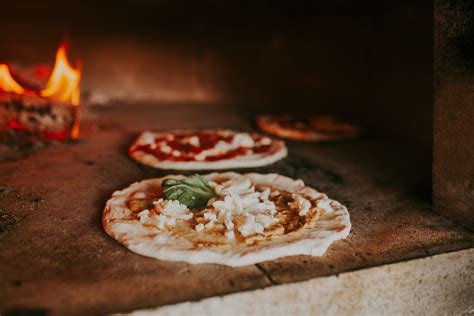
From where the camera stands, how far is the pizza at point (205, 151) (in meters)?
3.00

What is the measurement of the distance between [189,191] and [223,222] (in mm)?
276

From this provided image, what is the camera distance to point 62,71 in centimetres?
429

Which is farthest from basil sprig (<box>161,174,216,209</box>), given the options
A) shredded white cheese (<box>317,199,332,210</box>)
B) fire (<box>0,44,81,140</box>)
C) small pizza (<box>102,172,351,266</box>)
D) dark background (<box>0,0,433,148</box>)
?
dark background (<box>0,0,433,148</box>)

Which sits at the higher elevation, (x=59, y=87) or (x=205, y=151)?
(x=59, y=87)

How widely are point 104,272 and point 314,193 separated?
1191mm

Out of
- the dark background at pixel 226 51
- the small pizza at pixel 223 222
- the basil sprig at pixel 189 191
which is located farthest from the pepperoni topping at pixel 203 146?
the dark background at pixel 226 51

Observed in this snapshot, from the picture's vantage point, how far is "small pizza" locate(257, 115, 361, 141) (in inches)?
150

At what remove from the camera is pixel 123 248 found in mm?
1915

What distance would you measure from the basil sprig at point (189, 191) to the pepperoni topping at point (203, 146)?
2.71 ft

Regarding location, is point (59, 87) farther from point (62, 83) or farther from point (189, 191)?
point (189, 191)

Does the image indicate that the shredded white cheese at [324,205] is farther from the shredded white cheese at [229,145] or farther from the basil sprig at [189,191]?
the shredded white cheese at [229,145]

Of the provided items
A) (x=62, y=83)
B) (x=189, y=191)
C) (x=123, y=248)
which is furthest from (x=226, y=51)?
(x=123, y=248)

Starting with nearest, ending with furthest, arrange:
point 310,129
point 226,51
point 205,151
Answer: point 205,151 < point 310,129 < point 226,51

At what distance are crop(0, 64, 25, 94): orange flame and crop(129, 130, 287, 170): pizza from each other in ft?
4.64
